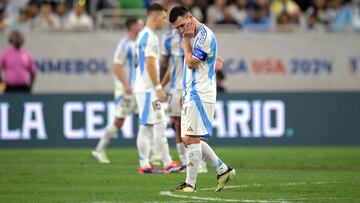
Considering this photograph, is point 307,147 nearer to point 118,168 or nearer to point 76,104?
point 76,104

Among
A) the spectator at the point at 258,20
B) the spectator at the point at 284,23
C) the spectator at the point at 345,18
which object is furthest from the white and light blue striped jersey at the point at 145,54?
the spectator at the point at 345,18

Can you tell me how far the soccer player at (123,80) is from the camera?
18962 millimetres

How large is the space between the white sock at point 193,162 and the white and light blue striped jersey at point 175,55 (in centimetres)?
389

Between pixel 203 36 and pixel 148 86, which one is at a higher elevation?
pixel 203 36

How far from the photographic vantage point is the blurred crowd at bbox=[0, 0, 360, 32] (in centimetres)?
2664

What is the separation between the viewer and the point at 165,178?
49.4 feet

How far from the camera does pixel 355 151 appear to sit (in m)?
22.7

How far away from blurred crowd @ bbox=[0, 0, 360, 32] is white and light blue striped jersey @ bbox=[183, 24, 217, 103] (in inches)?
546

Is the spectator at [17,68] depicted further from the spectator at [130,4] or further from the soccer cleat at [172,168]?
the soccer cleat at [172,168]

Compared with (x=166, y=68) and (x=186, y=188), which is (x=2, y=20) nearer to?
(x=166, y=68)

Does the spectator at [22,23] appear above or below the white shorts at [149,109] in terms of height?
above

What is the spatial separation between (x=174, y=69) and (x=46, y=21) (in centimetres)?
1062

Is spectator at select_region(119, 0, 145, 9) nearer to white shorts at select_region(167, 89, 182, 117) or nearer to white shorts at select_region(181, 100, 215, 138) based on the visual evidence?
white shorts at select_region(167, 89, 182, 117)

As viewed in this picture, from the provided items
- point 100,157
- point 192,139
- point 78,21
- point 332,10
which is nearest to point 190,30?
point 192,139
